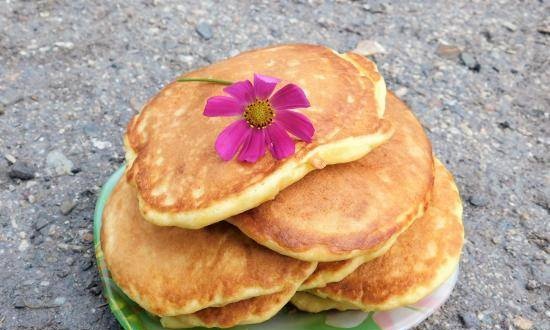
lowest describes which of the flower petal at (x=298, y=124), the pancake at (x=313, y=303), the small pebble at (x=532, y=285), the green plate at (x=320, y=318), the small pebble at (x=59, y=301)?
the small pebble at (x=532, y=285)

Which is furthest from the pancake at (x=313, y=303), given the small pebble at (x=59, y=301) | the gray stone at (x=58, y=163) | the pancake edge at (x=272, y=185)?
the gray stone at (x=58, y=163)

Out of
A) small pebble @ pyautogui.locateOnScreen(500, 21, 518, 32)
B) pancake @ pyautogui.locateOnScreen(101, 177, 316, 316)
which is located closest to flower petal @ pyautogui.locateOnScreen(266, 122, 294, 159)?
pancake @ pyautogui.locateOnScreen(101, 177, 316, 316)

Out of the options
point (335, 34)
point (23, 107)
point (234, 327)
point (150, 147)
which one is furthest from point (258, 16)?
point (234, 327)

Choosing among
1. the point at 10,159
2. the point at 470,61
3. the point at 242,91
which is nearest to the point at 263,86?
the point at 242,91

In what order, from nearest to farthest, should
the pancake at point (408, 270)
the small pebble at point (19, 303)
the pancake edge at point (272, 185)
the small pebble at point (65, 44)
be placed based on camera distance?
the pancake edge at point (272, 185) < the pancake at point (408, 270) < the small pebble at point (19, 303) < the small pebble at point (65, 44)

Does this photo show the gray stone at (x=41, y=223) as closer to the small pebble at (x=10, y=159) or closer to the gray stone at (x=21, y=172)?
the gray stone at (x=21, y=172)

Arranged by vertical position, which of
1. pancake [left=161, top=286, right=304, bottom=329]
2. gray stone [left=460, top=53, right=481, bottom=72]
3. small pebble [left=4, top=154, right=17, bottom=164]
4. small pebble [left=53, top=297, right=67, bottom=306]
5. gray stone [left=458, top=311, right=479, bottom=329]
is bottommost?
gray stone [left=460, top=53, right=481, bottom=72]

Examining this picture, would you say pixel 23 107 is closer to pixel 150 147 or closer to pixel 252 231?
pixel 150 147

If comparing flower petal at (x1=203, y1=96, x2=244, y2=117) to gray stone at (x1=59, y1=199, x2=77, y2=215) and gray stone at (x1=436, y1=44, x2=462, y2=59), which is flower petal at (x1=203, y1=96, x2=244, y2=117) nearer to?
gray stone at (x1=59, y1=199, x2=77, y2=215)
